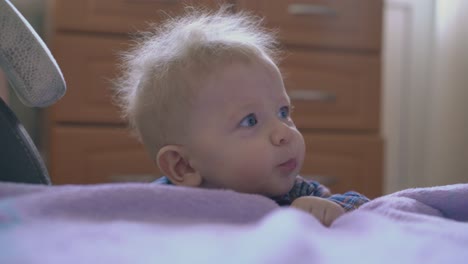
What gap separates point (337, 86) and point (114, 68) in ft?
2.38

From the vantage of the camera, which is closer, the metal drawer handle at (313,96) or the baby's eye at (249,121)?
the baby's eye at (249,121)

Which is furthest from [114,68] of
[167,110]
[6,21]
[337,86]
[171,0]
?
[6,21]

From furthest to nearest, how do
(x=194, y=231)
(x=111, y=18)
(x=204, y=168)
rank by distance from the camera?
(x=111, y=18) → (x=204, y=168) → (x=194, y=231)

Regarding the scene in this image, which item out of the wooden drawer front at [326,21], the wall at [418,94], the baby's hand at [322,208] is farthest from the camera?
the wall at [418,94]

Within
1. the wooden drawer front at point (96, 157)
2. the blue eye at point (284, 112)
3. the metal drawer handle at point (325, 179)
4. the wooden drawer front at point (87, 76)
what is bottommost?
the metal drawer handle at point (325, 179)

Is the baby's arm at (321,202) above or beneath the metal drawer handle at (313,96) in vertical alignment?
above

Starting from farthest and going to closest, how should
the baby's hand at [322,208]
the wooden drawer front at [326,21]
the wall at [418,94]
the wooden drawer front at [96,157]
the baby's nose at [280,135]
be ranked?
1. the wall at [418,94]
2. the wooden drawer front at [326,21]
3. the wooden drawer front at [96,157]
4. the baby's nose at [280,135]
5. the baby's hand at [322,208]

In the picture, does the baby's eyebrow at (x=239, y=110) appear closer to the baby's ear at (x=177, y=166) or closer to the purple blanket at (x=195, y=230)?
the baby's ear at (x=177, y=166)

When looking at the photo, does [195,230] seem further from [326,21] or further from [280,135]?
[326,21]

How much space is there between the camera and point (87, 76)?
5.80 feet

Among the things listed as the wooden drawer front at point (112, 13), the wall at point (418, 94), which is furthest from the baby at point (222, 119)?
the wall at point (418, 94)

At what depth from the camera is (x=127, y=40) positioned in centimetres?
178

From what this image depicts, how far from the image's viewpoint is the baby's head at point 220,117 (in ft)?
2.62

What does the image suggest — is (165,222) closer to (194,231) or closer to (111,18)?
(194,231)
